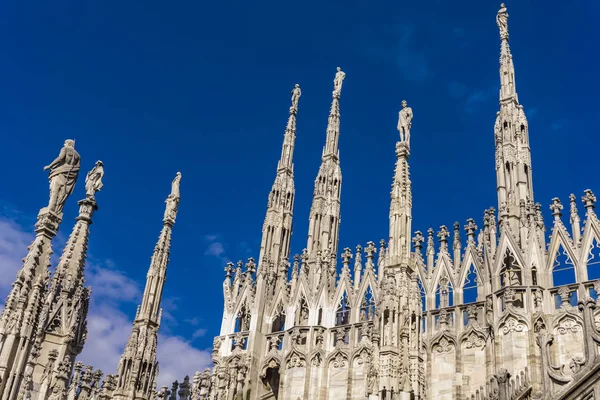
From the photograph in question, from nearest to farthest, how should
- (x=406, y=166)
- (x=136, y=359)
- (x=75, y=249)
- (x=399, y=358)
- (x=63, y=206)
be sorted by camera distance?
1. (x=63, y=206)
2. (x=399, y=358)
3. (x=406, y=166)
4. (x=136, y=359)
5. (x=75, y=249)

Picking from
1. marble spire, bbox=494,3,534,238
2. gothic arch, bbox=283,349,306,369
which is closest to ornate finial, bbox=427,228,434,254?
marble spire, bbox=494,3,534,238

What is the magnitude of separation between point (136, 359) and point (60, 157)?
29.1 feet

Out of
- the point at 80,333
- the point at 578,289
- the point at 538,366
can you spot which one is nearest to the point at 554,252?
the point at 578,289

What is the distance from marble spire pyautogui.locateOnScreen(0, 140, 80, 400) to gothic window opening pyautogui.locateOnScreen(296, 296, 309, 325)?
10.2m

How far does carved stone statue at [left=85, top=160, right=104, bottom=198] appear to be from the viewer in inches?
755

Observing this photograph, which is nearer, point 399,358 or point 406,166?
point 399,358

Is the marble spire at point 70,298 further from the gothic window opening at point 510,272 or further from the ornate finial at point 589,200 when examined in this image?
the ornate finial at point 589,200

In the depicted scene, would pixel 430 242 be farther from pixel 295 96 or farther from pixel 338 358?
pixel 295 96

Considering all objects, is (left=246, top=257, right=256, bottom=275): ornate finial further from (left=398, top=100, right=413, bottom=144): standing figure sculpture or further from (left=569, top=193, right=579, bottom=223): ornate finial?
(left=569, top=193, right=579, bottom=223): ornate finial

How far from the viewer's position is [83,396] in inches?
699

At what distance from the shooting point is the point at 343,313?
22344mm

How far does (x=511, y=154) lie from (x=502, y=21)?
7.53m

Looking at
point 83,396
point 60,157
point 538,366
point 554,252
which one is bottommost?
point 83,396

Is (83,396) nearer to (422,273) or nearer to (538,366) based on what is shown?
(422,273)
